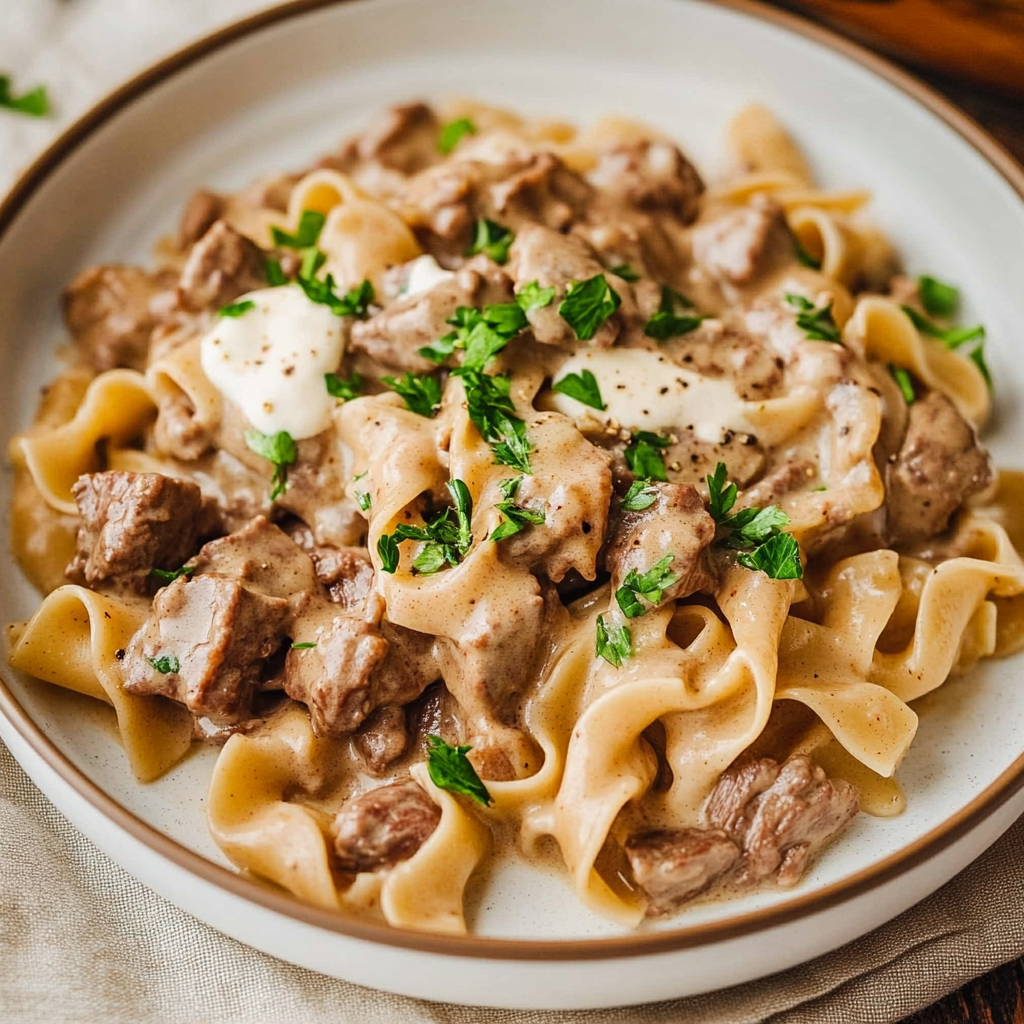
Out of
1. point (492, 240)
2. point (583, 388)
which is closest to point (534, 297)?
point (583, 388)

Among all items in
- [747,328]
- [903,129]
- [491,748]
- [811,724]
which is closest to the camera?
[491,748]

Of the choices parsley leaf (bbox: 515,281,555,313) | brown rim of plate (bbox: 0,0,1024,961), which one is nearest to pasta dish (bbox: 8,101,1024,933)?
parsley leaf (bbox: 515,281,555,313)

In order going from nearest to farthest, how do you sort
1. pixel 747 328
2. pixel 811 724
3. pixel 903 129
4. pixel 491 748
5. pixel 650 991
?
pixel 650 991 < pixel 491 748 < pixel 811 724 < pixel 747 328 < pixel 903 129

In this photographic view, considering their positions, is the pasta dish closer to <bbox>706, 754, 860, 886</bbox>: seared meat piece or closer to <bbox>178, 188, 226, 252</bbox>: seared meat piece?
<bbox>706, 754, 860, 886</bbox>: seared meat piece

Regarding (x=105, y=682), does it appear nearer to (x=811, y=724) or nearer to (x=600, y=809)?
(x=600, y=809)

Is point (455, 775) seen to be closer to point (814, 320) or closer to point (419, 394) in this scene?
A: point (419, 394)

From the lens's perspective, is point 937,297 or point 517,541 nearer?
point 517,541

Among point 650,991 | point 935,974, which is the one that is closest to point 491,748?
point 650,991
